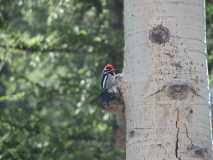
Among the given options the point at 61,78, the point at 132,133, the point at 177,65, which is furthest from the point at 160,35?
the point at 61,78

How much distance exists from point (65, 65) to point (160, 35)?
9.82m

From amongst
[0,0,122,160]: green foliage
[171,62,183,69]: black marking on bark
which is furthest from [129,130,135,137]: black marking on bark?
[0,0,122,160]: green foliage

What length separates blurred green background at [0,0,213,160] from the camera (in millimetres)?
8984

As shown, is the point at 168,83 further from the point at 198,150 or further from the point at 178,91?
the point at 198,150

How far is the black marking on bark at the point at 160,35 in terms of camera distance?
259cm

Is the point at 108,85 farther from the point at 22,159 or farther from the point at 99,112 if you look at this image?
the point at 99,112

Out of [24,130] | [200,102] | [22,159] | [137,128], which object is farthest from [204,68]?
[24,130]

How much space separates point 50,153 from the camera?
893 cm

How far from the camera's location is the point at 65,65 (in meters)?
12.4

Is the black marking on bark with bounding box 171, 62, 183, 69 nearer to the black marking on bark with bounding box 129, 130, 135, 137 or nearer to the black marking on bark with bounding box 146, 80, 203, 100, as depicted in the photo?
the black marking on bark with bounding box 146, 80, 203, 100

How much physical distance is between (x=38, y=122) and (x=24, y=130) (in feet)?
0.96

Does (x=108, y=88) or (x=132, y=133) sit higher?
(x=108, y=88)

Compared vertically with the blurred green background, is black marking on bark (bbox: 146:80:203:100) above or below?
below

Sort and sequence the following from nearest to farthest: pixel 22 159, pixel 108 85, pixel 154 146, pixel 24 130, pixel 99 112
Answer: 1. pixel 154 146
2. pixel 108 85
3. pixel 22 159
4. pixel 24 130
5. pixel 99 112
